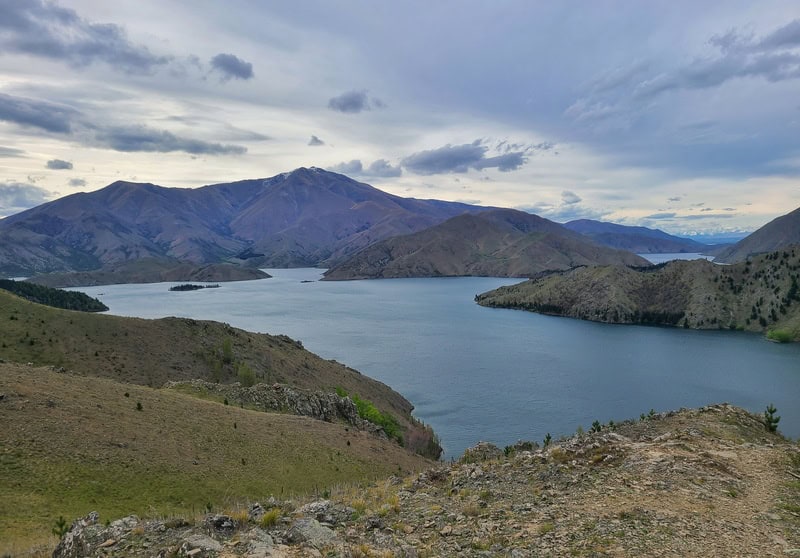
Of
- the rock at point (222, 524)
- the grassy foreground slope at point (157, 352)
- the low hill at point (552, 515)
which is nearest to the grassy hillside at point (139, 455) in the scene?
the rock at point (222, 524)

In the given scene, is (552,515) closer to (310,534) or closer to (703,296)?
(310,534)

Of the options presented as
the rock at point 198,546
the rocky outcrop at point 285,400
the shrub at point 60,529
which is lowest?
the rocky outcrop at point 285,400

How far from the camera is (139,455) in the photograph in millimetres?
25797

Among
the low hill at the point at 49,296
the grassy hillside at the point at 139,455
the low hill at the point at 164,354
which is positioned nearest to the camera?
the grassy hillside at the point at 139,455

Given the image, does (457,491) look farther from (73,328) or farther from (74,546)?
(73,328)

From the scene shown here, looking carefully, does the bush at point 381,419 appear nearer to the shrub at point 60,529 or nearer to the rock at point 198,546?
the shrub at point 60,529

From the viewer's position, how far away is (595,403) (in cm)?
7462

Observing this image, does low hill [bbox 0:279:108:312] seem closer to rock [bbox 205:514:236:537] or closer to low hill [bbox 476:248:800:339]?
rock [bbox 205:514:236:537]

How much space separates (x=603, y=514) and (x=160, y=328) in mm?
67657

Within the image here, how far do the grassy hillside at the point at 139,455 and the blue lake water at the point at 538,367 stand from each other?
26.1m

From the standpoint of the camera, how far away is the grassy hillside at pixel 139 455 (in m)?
20.8

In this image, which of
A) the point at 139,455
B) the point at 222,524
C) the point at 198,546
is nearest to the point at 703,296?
the point at 139,455

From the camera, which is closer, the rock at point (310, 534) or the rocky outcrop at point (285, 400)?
the rock at point (310, 534)

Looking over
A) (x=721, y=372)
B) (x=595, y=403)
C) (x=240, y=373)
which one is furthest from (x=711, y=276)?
(x=240, y=373)
